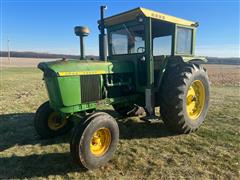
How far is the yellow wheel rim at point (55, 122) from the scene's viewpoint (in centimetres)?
561

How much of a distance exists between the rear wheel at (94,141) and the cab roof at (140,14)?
224cm

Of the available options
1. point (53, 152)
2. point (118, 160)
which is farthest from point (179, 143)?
point (53, 152)

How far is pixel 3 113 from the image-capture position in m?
7.76

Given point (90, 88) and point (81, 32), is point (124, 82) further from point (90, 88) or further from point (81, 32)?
point (81, 32)

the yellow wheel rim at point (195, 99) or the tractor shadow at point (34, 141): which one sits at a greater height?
the yellow wheel rim at point (195, 99)

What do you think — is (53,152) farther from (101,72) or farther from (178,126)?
(178,126)

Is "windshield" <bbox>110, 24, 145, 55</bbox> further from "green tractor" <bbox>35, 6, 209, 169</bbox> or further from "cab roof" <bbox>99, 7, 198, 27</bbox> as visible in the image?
"cab roof" <bbox>99, 7, 198, 27</bbox>

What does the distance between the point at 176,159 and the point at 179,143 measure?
0.78m

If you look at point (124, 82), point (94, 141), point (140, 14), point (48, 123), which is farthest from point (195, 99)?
point (48, 123)

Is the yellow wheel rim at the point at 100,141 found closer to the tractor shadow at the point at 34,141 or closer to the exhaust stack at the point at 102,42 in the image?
the tractor shadow at the point at 34,141

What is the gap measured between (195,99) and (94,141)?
2967mm

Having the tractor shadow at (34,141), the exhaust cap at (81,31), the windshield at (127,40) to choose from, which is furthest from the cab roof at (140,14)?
the tractor shadow at (34,141)


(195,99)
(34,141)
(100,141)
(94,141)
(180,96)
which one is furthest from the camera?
(195,99)

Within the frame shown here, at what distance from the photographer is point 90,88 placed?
16.0 feet
